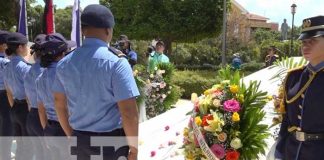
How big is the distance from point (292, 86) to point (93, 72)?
56.0 inches

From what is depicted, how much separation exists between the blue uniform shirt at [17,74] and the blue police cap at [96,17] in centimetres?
211

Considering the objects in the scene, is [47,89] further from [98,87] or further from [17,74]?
[98,87]

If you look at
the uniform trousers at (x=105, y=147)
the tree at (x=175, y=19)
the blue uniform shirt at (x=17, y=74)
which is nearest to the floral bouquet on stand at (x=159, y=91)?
the blue uniform shirt at (x=17, y=74)

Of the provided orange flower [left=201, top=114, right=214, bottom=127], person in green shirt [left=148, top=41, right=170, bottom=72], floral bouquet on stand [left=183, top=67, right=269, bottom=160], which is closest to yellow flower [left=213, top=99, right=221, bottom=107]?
floral bouquet on stand [left=183, top=67, right=269, bottom=160]

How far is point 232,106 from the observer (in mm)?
4129

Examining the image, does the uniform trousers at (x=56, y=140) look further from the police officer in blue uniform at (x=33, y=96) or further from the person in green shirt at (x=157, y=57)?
the person in green shirt at (x=157, y=57)

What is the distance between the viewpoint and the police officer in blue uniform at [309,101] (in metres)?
2.88

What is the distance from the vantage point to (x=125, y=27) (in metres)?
29.6

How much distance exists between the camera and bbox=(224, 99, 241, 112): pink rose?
4.12 meters

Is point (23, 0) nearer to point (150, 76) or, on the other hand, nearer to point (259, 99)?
point (150, 76)

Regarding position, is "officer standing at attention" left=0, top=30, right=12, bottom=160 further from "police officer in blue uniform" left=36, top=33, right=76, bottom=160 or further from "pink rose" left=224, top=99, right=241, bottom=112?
"pink rose" left=224, top=99, right=241, bottom=112

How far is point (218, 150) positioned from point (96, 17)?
6.14 feet

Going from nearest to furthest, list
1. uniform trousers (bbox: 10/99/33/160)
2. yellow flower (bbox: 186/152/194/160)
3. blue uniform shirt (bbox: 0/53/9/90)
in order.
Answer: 1. yellow flower (bbox: 186/152/194/160)
2. uniform trousers (bbox: 10/99/33/160)
3. blue uniform shirt (bbox: 0/53/9/90)

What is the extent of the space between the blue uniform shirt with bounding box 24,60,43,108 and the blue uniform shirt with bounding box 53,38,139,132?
4.53 ft
